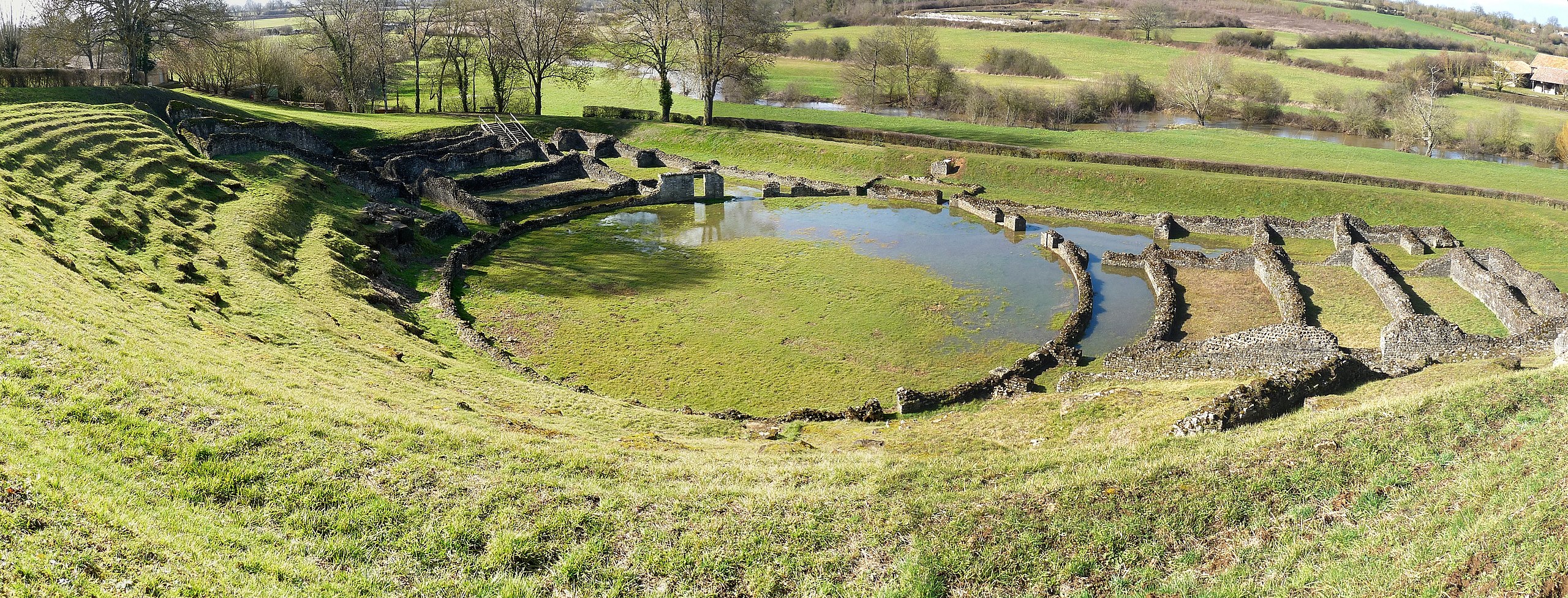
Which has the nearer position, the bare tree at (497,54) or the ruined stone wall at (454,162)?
the ruined stone wall at (454,162)

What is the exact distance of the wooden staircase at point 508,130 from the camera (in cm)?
5656

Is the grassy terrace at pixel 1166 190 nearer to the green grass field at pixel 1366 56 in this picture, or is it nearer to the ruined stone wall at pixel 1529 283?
the ruined stone wall at pixel 1529 283

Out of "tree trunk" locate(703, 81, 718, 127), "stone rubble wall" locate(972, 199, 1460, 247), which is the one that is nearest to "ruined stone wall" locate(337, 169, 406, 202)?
"tree trunk" locate(703, 81, 718, 127)

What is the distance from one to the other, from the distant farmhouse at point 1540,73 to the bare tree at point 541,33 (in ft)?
292

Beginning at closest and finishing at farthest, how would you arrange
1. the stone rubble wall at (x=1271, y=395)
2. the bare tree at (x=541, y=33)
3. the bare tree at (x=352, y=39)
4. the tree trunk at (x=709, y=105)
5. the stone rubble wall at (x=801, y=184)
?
the stone rubble wall at (x=1271, y=395) < the stone rubble wall at (x=801, y=184) < the bare tree at (x=352, y=39) < the bare tree at (x=541, y=33) < the tree trunk at (x=709, y=105)

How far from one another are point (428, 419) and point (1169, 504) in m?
11.6

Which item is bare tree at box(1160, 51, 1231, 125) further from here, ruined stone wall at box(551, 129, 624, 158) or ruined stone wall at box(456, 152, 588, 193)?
ruined stone wall at box(456, 152, 588, 193)

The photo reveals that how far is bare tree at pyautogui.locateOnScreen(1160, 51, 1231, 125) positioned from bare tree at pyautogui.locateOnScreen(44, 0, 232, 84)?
74825 millimetres

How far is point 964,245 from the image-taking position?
37156 millimetres

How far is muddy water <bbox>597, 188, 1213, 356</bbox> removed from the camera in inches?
1083

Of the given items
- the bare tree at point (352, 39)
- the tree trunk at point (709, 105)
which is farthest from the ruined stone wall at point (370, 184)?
the tree trunk at point (709, 105)

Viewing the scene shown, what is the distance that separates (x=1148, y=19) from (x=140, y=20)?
108517 mm

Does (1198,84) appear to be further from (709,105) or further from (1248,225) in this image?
(709,105)

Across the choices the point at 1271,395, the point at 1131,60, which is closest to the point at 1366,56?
the point at 1131,60
